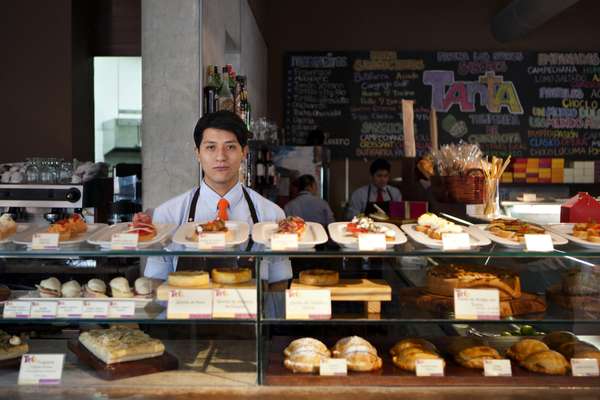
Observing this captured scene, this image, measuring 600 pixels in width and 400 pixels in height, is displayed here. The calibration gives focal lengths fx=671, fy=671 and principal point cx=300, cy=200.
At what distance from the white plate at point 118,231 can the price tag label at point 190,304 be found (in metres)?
0.16

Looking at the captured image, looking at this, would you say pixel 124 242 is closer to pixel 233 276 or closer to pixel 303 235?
pixel 233 276

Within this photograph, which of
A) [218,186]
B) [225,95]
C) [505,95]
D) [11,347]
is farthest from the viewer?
[505,95]

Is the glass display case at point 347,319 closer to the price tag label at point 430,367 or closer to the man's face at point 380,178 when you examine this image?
the price tag label at point 430,367

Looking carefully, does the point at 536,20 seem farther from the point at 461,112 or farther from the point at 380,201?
the point at 380,201

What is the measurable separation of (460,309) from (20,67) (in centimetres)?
430

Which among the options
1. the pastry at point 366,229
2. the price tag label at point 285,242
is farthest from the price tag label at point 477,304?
the price tag label at point 285,242

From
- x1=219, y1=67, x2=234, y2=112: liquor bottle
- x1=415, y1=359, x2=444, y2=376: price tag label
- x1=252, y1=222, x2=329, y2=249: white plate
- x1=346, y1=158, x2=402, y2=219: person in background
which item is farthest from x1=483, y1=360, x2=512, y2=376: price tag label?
x1=346, y1=158, x2=402, y2=219: person in background

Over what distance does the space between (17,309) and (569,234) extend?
1751mm

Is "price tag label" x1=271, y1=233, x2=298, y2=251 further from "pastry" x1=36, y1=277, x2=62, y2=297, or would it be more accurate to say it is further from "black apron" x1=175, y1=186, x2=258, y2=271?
"pastry" x1=36, y1=277, x2=62, y2=297

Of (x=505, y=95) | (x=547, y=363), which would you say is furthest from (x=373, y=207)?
(x=547, y=363)

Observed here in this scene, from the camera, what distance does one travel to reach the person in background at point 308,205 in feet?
19.3

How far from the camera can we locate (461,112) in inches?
310

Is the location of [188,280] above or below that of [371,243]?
A: below

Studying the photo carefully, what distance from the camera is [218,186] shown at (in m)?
2.75
